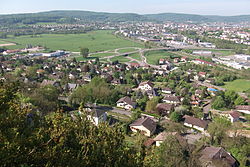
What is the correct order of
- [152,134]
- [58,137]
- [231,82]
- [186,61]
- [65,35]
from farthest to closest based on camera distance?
1. [65,35]
2. [186,61]
3. [231,82]
4. [152,134]
5. [58,137]

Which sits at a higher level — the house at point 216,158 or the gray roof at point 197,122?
the house at point 216,158

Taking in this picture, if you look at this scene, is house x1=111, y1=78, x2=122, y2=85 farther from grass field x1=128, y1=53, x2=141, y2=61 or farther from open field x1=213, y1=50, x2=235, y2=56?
open field x1=213, y1=50, x2=235, y2=56

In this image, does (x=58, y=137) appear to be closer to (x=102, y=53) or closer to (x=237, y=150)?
(x=237, y=150)

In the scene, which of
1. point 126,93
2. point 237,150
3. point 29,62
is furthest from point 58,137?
point 29,62

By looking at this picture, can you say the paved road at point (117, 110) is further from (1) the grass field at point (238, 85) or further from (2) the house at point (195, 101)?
(1) the grass field at point (238, 85)

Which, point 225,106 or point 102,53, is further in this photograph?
point 102,53

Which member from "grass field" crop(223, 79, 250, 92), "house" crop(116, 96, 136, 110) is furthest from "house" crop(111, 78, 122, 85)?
"grass field" crop(223, 79, 250, 92)

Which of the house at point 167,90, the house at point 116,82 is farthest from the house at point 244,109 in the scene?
the house at point 116,82
